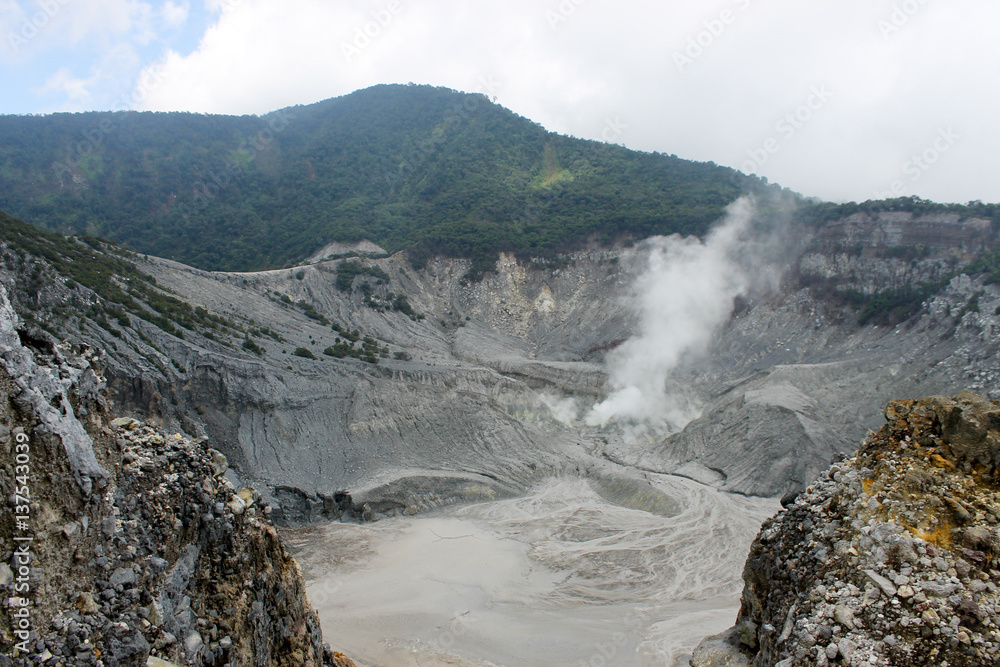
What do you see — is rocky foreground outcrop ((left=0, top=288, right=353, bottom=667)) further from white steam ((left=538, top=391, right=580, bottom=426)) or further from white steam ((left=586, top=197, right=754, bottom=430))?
white steam ((left=586, top=197, right=754, bottom=430))

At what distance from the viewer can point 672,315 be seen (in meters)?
61.3

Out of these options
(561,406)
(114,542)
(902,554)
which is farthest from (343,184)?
(902,554)

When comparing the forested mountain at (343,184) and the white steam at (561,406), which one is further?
the forested mountain at (343,184)

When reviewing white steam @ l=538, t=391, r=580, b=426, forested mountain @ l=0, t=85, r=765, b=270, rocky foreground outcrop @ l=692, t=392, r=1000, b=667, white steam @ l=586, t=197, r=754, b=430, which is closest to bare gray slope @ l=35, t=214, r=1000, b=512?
white steam @ l=538, t=391, r=580, b=426

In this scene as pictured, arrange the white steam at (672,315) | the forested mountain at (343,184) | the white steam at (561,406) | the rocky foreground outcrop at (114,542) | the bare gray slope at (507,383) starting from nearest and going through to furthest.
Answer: the rocky foreground outcrop at (114,542) < the bare gray slope at (507,383) < the white steam at (672,315) < the white steam at (561,406) < the forested mountain at (343,184)

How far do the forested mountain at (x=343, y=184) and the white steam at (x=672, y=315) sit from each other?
4418 mm

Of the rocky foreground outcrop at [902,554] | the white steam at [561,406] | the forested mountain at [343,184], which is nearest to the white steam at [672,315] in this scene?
the white steam at [561,406]

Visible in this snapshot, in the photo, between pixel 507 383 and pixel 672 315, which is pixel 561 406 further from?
pixel 672 315

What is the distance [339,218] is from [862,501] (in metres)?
85.6

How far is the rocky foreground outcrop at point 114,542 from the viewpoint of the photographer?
607 cm

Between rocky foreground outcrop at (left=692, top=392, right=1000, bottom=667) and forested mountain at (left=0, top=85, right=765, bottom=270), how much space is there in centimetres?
6232

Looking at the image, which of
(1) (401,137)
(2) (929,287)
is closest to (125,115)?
(1) (401,137)

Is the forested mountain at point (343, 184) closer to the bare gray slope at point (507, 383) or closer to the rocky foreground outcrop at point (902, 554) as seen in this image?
the bare gray slope at point (507, 383)

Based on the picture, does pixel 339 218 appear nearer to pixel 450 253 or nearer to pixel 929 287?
pixel 450 253
